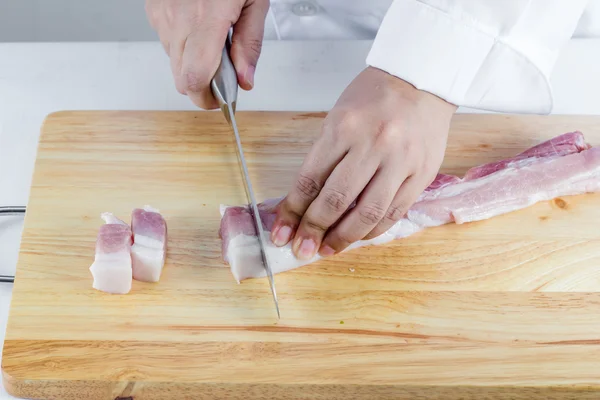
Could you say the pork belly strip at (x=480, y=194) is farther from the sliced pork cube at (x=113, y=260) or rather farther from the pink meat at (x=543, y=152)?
the sliced pork cube at (x=113, y=260)

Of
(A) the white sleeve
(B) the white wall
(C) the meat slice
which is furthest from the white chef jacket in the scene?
(B) the white wall

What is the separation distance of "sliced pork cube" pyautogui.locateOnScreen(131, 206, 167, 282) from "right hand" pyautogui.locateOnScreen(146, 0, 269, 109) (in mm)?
365

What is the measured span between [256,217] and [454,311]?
0.52 metres

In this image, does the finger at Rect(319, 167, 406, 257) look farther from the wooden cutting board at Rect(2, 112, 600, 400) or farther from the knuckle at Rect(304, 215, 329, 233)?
the wooden cutting board at Rect(2, 112, 600, 400)

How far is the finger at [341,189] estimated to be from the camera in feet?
5.92

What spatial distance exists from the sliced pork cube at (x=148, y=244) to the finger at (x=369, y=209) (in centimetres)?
41

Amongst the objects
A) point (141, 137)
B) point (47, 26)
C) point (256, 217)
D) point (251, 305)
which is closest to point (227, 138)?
point (141, 137)

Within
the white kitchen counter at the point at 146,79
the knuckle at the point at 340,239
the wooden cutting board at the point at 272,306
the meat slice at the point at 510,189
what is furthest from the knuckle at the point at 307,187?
the white kitchen counter at the point at 146,79

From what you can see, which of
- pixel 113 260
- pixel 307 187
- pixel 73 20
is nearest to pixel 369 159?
pixel 307 187

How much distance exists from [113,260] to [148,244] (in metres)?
0.10

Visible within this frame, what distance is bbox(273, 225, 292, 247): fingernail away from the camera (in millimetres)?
1949

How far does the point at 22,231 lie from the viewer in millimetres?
2086

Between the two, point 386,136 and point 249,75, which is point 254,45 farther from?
point 386,136

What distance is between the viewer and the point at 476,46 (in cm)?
185
